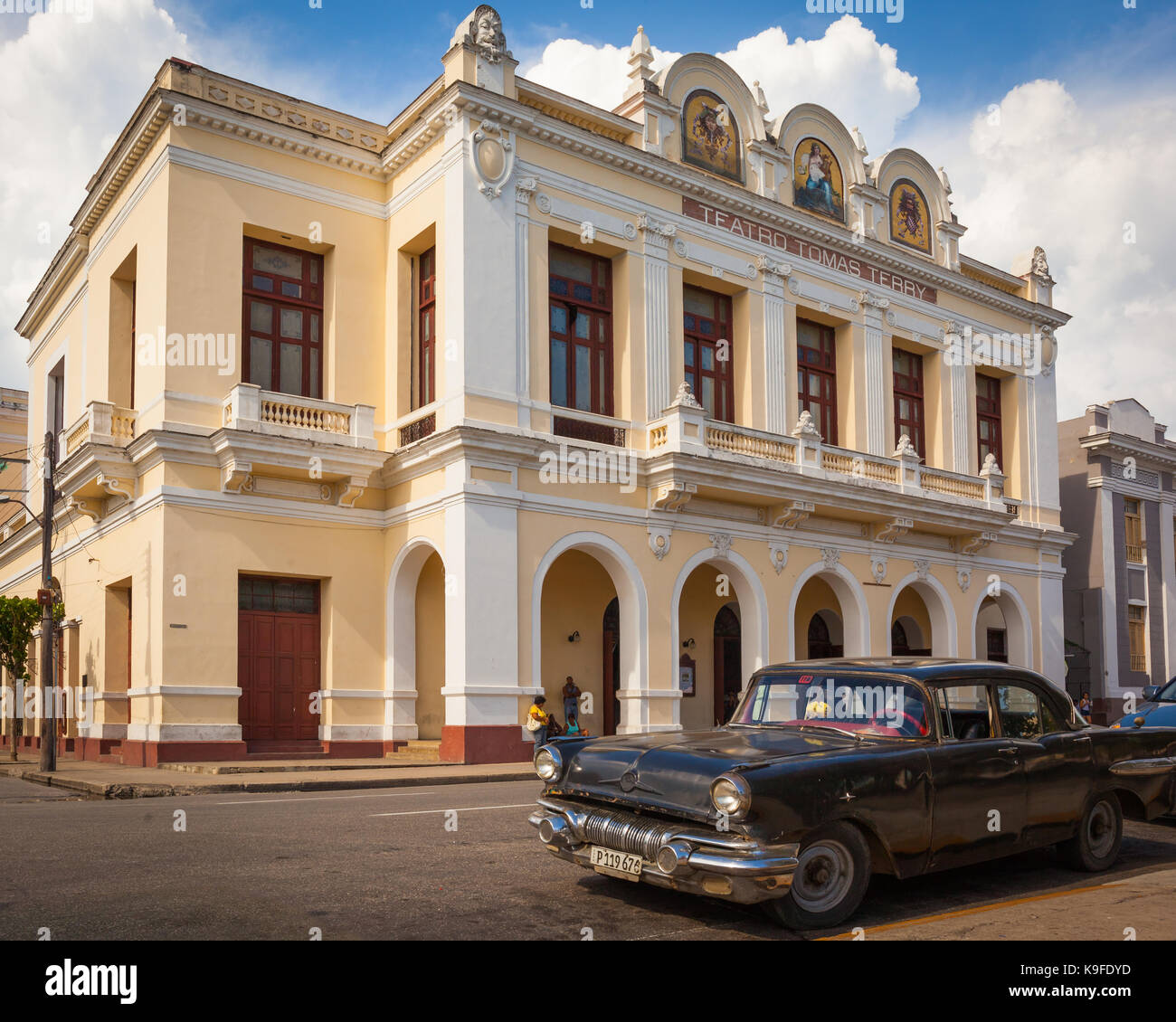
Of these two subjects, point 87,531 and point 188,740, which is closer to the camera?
point 188,740

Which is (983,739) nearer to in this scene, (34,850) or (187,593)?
(34,850)

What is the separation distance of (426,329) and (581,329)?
3006 millimetres

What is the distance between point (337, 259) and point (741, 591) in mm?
10469

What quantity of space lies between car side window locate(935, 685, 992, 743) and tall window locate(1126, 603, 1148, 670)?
3153cm

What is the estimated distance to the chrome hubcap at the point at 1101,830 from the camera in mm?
7574

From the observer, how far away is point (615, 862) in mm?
6000

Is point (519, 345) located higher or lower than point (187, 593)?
higher

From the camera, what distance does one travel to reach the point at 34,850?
839cm

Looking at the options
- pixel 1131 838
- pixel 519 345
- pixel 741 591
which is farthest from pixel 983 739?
pixel 741 591

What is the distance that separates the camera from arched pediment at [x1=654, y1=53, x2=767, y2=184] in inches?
923

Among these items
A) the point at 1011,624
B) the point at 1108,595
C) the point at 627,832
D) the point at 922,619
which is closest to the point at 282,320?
the point at 627,832

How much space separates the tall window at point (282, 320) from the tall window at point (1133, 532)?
27.0 metres

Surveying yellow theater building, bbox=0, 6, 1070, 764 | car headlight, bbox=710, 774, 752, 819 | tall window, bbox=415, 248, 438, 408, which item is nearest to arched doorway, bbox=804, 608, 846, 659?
yellow theater building, bbox=0, 6, 1070, 764

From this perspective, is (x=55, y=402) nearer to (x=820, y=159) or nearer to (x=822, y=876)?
(x=820, y=159)
